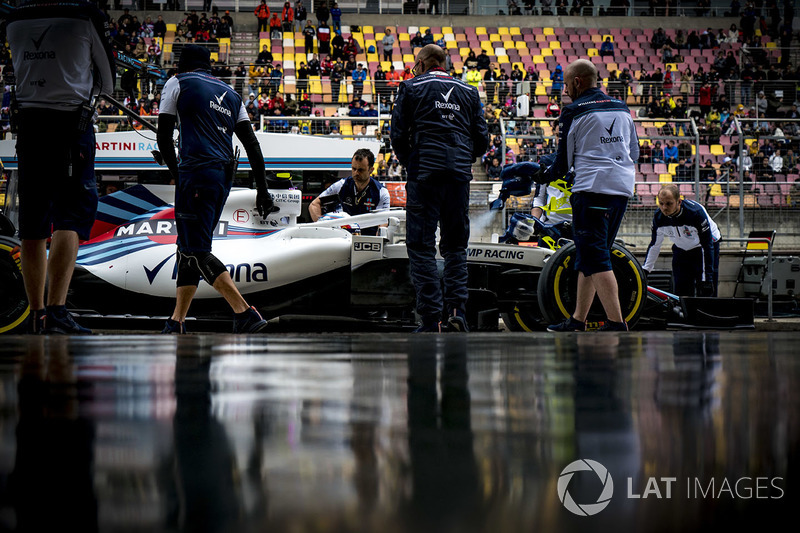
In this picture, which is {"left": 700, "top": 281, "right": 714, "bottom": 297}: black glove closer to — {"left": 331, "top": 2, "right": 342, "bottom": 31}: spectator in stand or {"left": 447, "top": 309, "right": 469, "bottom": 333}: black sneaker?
{"left": 447, "top": 309, "right": 469, "bottom": 333}: black sneaker

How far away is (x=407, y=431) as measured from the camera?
429mm

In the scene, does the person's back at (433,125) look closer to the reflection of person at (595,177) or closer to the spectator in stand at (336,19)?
the reflection of person at (595,177)

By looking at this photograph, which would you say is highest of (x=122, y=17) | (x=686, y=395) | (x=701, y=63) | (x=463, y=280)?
(x=122, y=17)

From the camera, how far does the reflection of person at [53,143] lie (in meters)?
2.97

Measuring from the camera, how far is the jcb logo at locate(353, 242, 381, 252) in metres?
4.60

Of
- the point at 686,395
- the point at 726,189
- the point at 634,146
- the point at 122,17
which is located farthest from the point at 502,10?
the point at 686,395

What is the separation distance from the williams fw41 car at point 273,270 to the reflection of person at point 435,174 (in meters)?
0.64

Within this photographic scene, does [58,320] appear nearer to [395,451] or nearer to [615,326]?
[615,326]

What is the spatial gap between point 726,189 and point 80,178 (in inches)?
434

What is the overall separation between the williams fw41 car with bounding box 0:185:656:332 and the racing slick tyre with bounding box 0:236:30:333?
0.81 m

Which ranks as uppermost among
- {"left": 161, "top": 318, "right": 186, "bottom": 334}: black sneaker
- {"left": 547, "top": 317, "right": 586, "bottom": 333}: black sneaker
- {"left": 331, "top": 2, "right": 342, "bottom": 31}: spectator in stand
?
{"left": 331, "top": 2, "right": 342, "bottom": 31}: spectator in stand

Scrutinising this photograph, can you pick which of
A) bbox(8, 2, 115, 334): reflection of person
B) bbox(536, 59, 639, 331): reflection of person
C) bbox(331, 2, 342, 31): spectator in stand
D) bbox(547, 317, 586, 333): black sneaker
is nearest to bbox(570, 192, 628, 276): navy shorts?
bbox(536, 59, 639, 331): reflection of person

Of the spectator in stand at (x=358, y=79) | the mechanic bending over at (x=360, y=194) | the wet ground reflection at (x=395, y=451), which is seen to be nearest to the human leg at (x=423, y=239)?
the mechanic bending over at (x=360, y=194)

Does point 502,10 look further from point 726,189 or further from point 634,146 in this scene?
point 634,146
